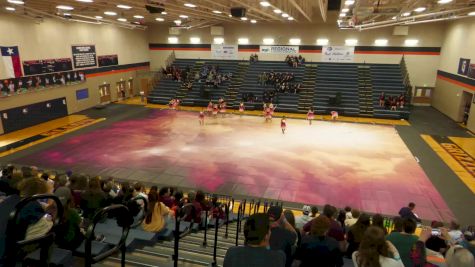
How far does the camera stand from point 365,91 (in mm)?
27656

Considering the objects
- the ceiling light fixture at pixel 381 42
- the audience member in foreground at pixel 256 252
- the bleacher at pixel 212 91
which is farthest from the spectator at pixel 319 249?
the ceiling light fixture at pixel 381 42

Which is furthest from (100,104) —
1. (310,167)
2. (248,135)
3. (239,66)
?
(310,167)

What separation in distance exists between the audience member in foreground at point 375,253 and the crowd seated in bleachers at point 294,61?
28.4 m

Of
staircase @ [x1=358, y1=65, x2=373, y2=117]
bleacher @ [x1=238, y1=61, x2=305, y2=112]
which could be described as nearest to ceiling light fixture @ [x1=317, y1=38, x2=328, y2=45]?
bleacher @ [x1=238, y1=61, x2=305, y2=112]

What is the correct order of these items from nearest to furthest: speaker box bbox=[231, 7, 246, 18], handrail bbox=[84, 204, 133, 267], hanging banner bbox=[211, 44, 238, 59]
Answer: handrail bbox=[84, 204, 133, 267] < speaker box bbox=[231, 7, 246, 18] < hanging banner bbox=[211, 44, 238, 59]

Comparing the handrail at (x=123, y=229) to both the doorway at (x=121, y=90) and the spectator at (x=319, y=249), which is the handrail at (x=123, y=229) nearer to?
the spectator at (x=319, y=249)

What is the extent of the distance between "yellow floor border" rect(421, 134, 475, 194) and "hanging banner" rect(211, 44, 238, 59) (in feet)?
63.8

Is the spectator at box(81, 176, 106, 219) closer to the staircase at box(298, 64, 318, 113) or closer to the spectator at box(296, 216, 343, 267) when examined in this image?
the spectator at box(296, 216, 343, 267)

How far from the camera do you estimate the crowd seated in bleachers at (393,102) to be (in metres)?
25.0

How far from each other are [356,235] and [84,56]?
26.1m

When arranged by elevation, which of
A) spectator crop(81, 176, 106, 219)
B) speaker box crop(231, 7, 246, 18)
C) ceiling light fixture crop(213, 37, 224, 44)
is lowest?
spectator crop(81, 176, 106, 219)

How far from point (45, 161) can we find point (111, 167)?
3.23 metres

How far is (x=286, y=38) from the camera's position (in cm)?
3139

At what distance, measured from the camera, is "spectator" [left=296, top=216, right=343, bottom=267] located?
3939mm
